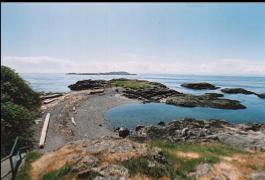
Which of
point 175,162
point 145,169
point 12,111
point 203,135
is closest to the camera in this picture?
point 12,111

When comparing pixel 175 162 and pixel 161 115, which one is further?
pixel 161 115

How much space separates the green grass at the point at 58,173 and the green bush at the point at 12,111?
6491 millimetres

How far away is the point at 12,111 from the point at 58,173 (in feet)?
32.2

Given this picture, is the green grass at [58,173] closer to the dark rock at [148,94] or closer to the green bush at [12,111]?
the green bush at [12,111]

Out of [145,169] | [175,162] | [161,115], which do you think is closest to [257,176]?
[175,162]

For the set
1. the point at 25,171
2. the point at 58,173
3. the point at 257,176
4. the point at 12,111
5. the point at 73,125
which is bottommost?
the point at 73,125

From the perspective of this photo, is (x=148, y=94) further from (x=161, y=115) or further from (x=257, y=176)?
(x=257, y=176)

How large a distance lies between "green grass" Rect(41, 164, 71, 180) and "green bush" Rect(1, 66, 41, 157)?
21.3 ft

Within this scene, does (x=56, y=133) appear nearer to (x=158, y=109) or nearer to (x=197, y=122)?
(x=197, y=122)

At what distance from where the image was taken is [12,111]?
20.8 feet

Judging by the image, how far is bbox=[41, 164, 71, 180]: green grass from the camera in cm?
1461

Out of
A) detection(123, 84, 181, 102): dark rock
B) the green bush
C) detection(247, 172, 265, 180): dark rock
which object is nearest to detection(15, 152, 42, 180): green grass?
the green bush

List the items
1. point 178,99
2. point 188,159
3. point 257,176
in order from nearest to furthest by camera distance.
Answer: point 257,176 → point 188,159 → point 178,99

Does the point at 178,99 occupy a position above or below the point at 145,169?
below
